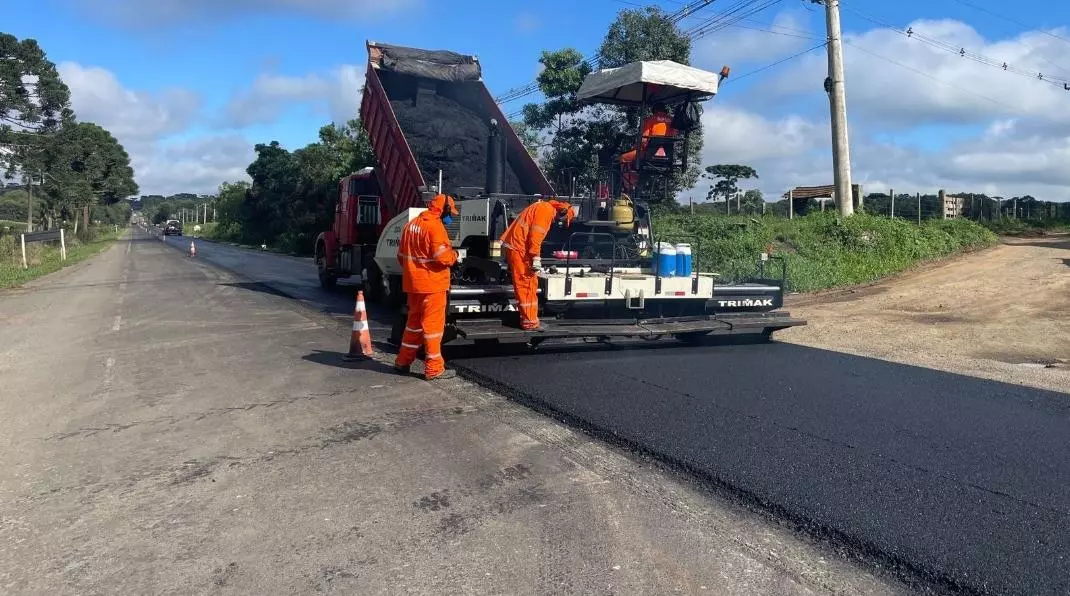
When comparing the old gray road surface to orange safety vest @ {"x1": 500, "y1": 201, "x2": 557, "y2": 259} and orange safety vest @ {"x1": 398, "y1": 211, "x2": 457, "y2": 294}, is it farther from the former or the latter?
orange safety vest @ {"x1": 500, "y1": 201, "x2": 557, "y2": 259}

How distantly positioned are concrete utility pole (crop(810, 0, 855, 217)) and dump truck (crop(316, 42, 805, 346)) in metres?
5.52

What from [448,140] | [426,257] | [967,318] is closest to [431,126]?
[448,140]

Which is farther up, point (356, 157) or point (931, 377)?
point (356, 157)

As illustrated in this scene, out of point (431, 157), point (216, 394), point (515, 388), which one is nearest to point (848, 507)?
point (515, 388)

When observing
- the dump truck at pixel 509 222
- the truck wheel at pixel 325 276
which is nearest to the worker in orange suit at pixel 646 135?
the dump truck at pixel 509 222

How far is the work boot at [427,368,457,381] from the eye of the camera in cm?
731

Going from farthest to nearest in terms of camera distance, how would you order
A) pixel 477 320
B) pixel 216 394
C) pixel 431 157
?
pixel 431 157 → pixel 477 320 → pixel 216 394

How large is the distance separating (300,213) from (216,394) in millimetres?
35107

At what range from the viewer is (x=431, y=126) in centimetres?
1216

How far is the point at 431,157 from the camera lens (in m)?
11.8

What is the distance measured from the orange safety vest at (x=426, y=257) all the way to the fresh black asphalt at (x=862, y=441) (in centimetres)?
98

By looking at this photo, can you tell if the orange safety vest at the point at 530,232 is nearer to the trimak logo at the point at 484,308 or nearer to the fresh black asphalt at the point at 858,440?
the trimak logo at the point at 484,308

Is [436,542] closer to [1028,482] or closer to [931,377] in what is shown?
[1028,482]

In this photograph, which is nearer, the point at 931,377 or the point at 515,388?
the point at 515,388
